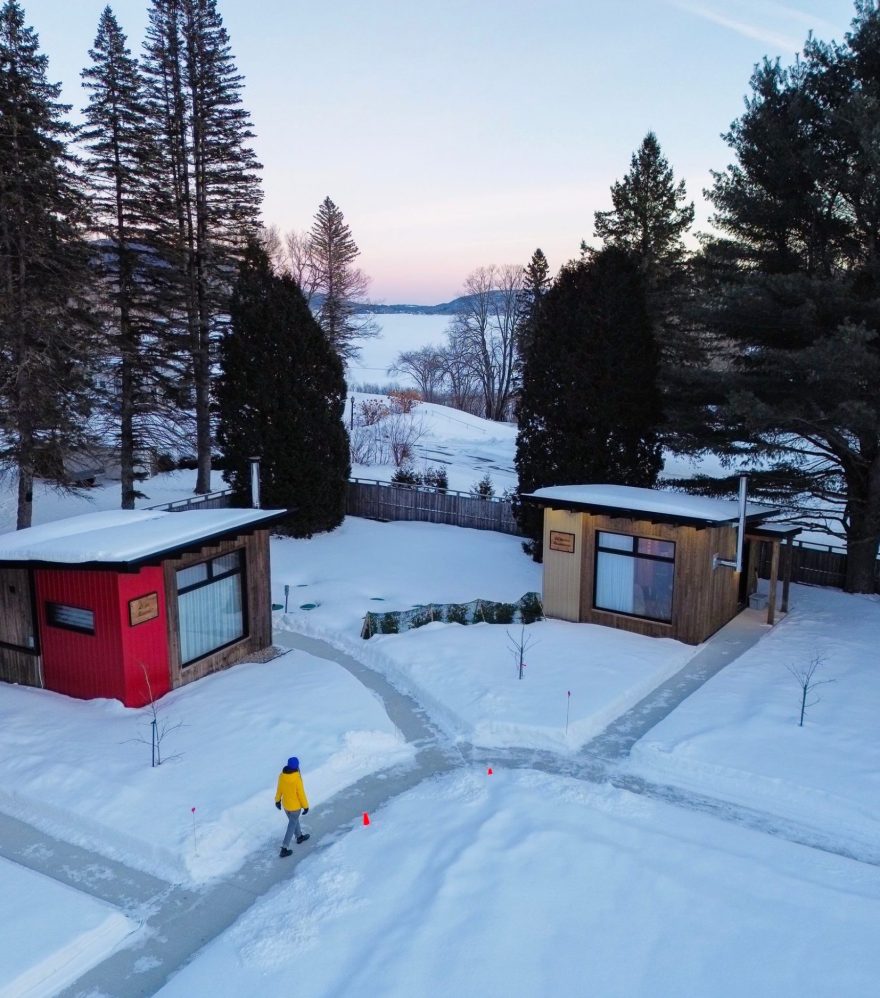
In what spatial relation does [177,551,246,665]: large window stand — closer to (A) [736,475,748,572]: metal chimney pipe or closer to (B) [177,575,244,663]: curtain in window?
(B) [177,575,244,663]: curtain in window

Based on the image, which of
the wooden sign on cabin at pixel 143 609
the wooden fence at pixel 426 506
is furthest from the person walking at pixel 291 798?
the wooden fence at pixel 426 506

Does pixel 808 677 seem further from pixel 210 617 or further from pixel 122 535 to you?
pixel 122 535

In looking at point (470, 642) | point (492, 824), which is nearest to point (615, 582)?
point (470, 642)

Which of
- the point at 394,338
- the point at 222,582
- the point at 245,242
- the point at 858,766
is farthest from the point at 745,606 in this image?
the point at 394,338

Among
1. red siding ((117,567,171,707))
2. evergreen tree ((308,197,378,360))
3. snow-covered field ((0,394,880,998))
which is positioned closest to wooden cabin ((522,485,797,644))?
snow-covered field ((0,394,880,998))

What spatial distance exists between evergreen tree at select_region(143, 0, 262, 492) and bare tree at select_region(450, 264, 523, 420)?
87.8ft

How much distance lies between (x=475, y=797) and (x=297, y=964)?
10.6 feet

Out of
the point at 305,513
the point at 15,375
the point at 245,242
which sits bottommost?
the point at 305,513

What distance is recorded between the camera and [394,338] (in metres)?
126

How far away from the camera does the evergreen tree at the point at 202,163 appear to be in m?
25.3

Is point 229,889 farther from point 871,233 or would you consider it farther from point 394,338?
point 394,338

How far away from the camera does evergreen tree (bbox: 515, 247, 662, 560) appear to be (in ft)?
62.6

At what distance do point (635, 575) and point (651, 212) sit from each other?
18588 millimetres

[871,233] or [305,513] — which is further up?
[871,233]
